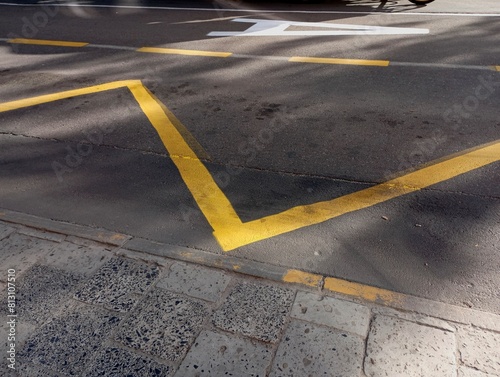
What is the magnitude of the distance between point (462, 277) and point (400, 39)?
6.29 meters

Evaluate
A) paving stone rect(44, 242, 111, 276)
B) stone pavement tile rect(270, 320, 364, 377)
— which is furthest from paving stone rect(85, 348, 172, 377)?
paving stone rect(44, 242, 111, 276)

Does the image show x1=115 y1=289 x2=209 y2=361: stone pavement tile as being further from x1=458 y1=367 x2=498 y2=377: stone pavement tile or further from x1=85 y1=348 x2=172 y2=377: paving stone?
x1=458 y1=367 x2=498 y2=377: stone pavement tile

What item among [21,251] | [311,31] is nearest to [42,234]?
[21,251]

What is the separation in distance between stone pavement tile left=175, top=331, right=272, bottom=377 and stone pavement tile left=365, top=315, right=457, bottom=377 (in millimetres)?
611

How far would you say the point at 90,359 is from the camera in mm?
2566

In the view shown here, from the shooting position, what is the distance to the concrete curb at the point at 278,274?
277 cm

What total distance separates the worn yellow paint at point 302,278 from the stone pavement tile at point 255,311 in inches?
4.8

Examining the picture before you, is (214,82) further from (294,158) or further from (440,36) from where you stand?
(440,36)

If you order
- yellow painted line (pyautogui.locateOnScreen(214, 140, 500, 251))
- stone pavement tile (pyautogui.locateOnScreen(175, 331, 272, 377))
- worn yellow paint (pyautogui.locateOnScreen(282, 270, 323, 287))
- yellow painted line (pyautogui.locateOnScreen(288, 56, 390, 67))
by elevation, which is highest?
yellow painted line (pyautogui.locateOnScreen(288, 56, 390, 67))

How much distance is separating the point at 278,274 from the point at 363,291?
59 centimetres

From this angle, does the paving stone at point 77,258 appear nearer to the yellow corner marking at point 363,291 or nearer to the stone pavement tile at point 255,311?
the stone pavement tile at point 255,311

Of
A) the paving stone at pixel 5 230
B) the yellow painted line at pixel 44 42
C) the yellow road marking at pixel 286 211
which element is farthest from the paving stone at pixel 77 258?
the yellow painted line at pixel 44 42

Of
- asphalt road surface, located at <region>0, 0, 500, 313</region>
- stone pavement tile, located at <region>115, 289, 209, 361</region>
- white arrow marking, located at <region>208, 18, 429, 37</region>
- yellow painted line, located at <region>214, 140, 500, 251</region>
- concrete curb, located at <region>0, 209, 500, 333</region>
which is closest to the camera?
stone pavement tile, located at <region>115, 289, 209, 361</region>

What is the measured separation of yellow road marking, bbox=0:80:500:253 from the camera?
367cm
